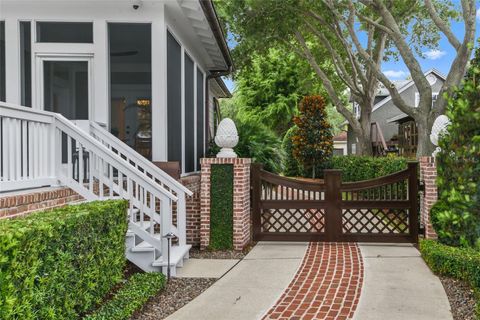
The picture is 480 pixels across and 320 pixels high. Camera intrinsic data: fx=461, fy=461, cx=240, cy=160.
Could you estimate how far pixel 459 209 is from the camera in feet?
16.6

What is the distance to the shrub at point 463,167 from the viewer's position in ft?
16.1

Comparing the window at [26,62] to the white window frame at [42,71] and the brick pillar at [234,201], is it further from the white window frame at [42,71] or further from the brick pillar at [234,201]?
the brick pillar at [234,201]

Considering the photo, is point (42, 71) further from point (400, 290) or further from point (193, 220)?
point (400, 290)

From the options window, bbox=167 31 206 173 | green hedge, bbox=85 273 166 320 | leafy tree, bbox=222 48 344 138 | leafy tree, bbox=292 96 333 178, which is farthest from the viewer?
leafy tree, bbox=222 48 344 138

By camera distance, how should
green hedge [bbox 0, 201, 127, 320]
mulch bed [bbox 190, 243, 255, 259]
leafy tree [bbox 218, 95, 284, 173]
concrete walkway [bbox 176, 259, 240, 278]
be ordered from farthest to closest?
leafy tree [bbox 218, 95, 284, 173] → mulch bed [bbox 190, 243, 255, 259] → concrete walkway [bbox 176, 259, 240, 278] → green hedge [bbox 0, 201, 127, 320]

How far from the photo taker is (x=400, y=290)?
491 centimetres

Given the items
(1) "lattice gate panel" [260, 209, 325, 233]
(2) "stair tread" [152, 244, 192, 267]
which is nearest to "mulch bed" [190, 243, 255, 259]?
(2) "stair tread" [152, 244, 192, 267]

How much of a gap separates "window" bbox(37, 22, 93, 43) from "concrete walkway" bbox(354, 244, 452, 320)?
5415 mm

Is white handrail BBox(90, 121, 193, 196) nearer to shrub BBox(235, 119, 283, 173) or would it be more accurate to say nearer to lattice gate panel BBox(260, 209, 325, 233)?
lattice gate panel BBox(260, 209, 325, 233)

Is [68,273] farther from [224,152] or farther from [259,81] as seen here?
[259,81]

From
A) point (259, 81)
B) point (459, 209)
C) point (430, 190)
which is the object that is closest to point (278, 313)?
point (459, 209)

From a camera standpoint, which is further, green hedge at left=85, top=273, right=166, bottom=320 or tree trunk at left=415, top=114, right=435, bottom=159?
tree trunk at left=415, top=114, right=435, bottom=159

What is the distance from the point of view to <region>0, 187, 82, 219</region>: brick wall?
429cm

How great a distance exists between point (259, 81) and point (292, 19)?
17910mm
